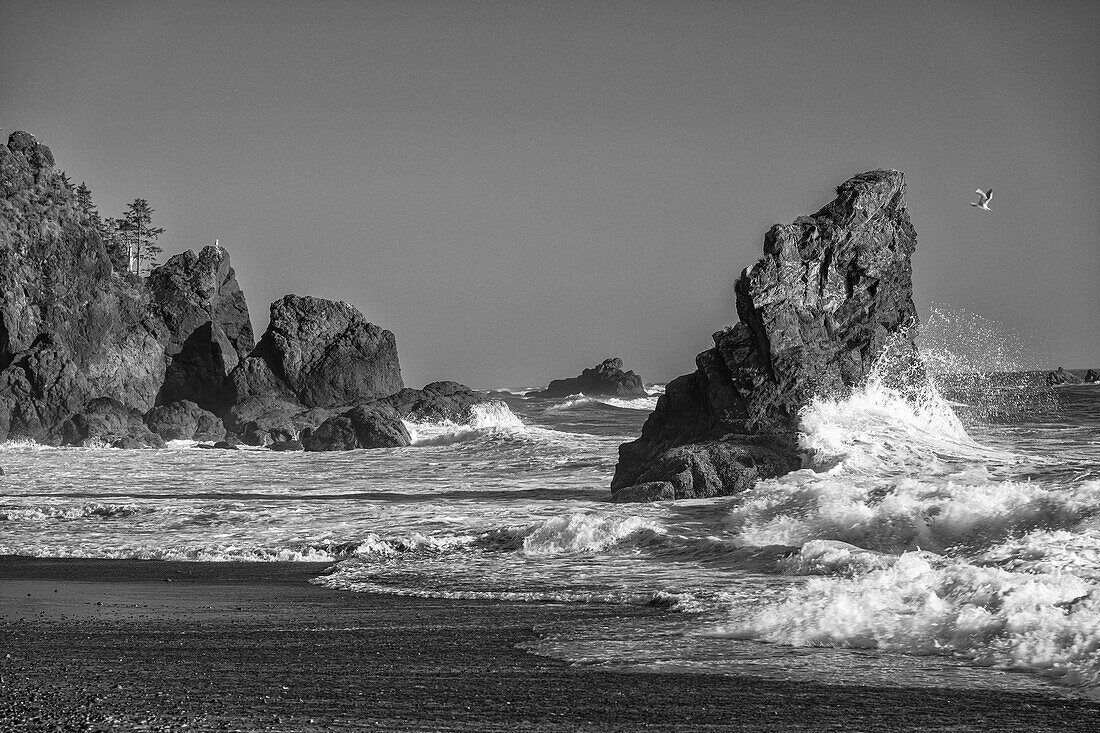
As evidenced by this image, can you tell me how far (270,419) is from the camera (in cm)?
4925

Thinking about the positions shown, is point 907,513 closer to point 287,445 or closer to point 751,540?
point 751,540

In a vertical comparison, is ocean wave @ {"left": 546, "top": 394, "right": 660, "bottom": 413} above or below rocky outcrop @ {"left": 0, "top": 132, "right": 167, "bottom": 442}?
below

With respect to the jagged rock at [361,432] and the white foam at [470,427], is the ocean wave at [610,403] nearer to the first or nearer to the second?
the white foam at [470,427]

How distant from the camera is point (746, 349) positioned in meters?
24.0

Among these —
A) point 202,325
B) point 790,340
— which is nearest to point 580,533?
point 790,340

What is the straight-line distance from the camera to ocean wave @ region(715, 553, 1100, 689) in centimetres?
818

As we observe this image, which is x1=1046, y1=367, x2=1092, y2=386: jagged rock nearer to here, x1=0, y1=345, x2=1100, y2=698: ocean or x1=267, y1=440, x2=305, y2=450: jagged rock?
x1=0, y1=345, x2=1100, y2=698: ocean

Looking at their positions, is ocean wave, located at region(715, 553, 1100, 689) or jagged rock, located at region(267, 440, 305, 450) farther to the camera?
jagged rock, located at region(267, 440, 305, 450)

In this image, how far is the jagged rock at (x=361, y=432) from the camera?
41.9m

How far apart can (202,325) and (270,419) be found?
55.1ft

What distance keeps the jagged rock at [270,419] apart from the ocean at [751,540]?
13972 millimetres

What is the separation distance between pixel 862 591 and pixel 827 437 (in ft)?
38.7

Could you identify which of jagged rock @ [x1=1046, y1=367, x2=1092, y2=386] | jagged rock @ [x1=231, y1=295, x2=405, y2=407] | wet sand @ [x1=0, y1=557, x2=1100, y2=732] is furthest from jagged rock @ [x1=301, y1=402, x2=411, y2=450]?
jagged rock @ [x1=1046, y1=367, x2=1092, y2=386]

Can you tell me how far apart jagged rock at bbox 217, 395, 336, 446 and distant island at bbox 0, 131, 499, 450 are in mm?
103
